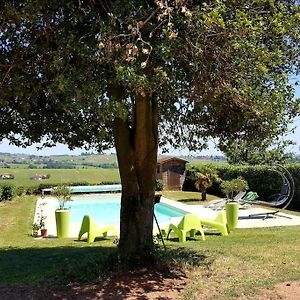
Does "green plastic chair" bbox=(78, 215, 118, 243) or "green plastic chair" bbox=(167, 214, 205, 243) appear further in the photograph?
"green plastic chair" bbox=(78, 215, 118, 243)

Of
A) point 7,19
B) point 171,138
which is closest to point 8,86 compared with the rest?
point 7,19

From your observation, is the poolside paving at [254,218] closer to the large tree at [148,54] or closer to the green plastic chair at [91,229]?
the green plastic chair at [91,229]

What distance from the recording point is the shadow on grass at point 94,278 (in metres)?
6.85

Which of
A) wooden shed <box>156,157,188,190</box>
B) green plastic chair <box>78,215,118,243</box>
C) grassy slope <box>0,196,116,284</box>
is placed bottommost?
grassy slope <box>0,196,116,284</box>

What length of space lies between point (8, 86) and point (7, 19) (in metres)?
0.95

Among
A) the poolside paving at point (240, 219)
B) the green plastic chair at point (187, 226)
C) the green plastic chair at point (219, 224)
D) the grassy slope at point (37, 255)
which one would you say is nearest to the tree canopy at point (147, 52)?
the grassy slope at point (37, 255)

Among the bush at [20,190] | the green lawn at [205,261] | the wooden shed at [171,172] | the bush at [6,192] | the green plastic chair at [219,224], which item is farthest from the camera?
the wooden shed at [171,172]

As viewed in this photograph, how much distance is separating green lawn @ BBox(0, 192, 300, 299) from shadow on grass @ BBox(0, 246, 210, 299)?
0.02 metres

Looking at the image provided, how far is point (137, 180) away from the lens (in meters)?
8.02

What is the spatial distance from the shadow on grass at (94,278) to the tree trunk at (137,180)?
0.40 metres

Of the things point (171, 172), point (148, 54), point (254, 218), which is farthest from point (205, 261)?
point (171, 172)

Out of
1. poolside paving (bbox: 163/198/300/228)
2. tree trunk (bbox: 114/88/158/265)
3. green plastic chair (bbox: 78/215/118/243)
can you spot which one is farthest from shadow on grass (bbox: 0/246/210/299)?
poolside paving (bbox: 163/198/300/228)

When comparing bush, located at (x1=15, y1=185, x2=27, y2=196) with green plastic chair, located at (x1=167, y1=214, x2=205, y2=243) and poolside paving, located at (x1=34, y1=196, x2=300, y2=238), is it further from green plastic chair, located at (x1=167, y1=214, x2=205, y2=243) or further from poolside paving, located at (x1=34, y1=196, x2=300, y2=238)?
green plastic chair, located at (x1=167, y1=214, x2=205, y2=243)

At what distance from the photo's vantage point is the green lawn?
720 centimetres
